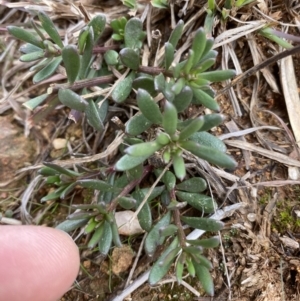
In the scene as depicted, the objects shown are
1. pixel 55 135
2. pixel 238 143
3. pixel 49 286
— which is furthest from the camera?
pixel 55 135

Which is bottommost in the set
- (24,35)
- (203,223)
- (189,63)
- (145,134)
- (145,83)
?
(203,223)

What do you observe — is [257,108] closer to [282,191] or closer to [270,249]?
[282,191]

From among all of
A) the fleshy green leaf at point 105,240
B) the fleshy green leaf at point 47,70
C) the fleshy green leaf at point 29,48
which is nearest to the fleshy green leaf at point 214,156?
the fleshy green leaf at point 105,240

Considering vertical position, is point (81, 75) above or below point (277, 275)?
above

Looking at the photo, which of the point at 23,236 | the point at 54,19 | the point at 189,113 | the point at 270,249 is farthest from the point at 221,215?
the point at 54,19

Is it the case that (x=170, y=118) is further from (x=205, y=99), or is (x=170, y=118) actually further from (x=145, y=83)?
(x=145, y=83)

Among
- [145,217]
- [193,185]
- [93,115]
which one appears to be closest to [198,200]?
[193,185]

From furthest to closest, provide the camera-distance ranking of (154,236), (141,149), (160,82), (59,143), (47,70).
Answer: (59,143)
(47,70)
(154,236)
(160,82)
(141,149)
